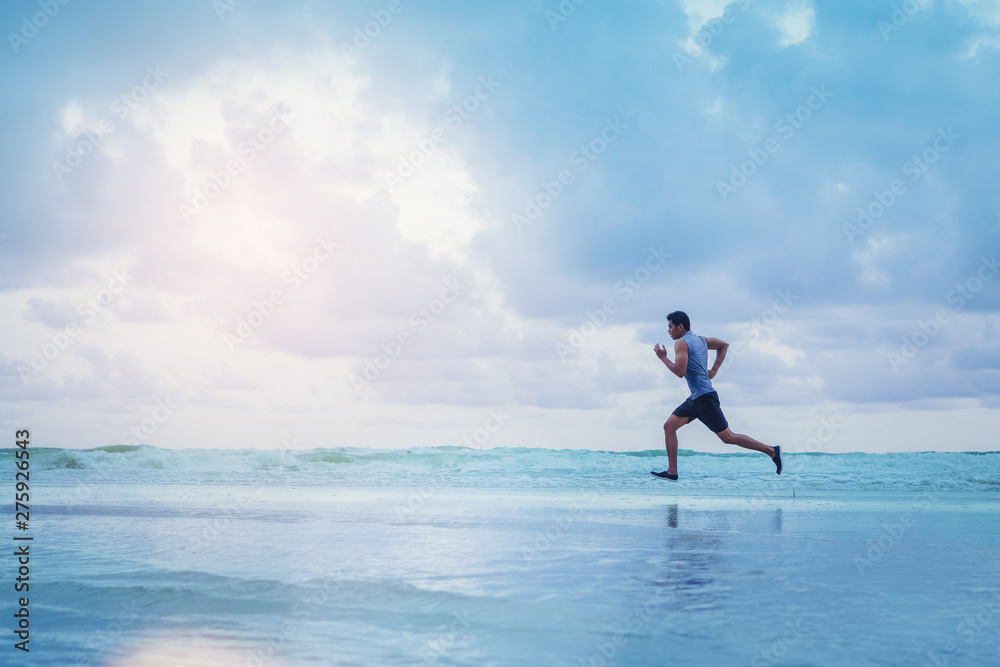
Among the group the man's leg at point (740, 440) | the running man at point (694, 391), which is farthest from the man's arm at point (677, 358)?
the man's leg at point (740, 440)

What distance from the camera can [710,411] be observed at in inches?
372

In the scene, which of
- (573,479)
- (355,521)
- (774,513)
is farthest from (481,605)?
(573,479)

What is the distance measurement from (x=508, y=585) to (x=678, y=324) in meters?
6.04

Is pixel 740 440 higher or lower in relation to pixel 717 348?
lower

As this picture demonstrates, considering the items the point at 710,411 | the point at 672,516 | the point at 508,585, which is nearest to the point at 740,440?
the point at 710,411

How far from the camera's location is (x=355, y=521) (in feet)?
24.2

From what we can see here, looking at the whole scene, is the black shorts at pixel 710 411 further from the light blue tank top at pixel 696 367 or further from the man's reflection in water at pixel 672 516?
the man's reflection in water at pixel 672 516

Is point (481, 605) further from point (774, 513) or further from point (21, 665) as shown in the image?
point (774, 513)

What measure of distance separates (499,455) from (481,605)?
896 inches

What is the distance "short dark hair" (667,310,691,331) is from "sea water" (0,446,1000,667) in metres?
2.20

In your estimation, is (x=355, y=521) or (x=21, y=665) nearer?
(x=21, y=665)

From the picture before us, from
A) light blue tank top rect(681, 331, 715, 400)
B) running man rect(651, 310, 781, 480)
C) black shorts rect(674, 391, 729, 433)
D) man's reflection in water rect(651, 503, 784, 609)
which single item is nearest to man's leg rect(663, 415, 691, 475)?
running man rect(651, 310, 781, 480)

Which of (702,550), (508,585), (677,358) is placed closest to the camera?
(508,585)

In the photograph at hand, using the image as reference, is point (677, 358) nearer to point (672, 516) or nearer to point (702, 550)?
point (672, 516)
